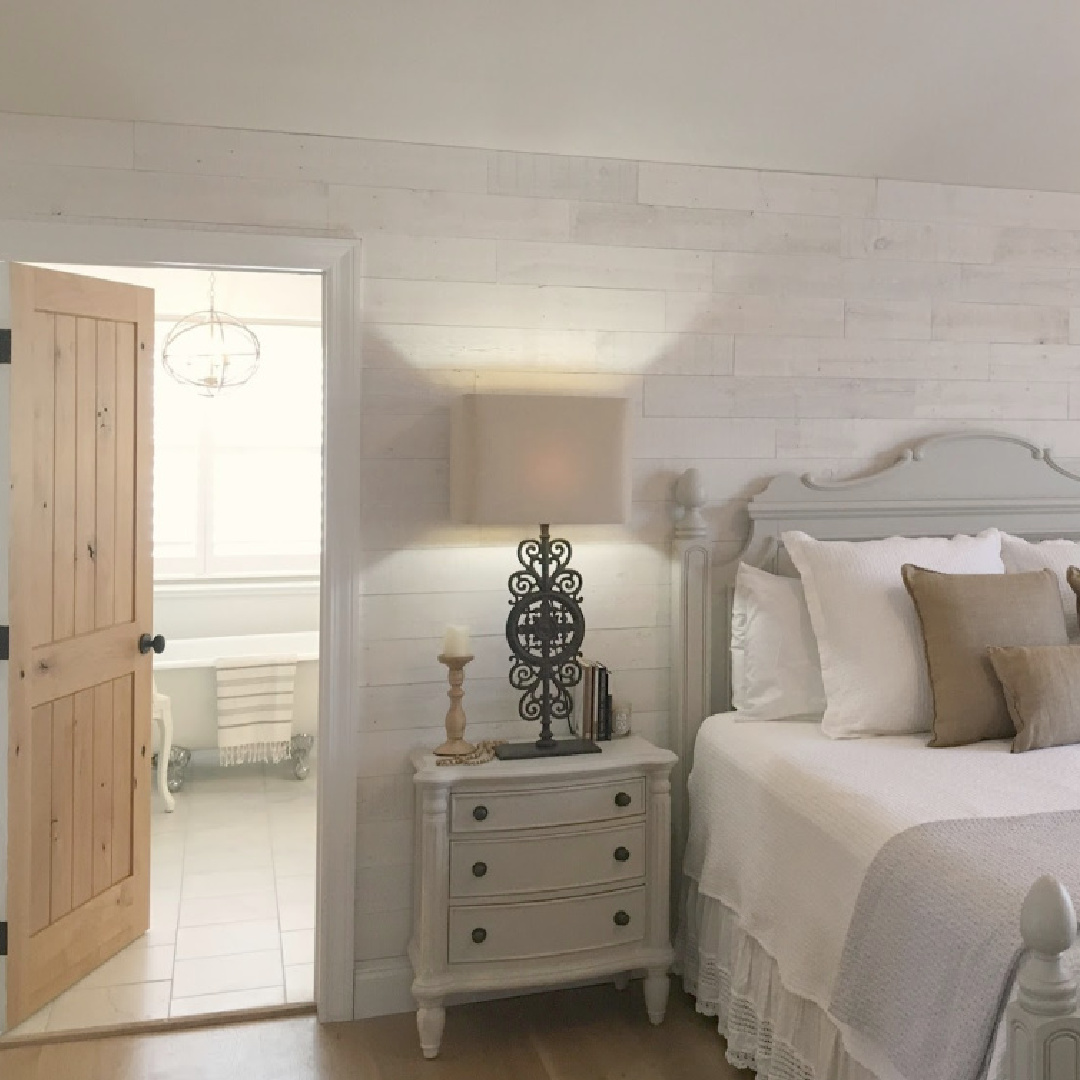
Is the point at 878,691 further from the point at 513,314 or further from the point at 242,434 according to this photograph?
the point at 242,434

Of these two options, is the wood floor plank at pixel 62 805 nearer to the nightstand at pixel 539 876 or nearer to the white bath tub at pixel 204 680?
the nightstand at pixel 539 876

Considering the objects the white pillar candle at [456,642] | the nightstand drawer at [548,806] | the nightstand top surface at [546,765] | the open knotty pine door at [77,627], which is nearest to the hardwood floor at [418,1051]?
the open knotty pine door at [77,627]

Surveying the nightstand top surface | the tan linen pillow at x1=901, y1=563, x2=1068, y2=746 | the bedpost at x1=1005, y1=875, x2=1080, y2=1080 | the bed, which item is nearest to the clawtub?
the nightstand top surface

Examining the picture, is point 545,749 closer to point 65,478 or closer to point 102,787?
point 102,787

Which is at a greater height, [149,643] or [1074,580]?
[1074,580]

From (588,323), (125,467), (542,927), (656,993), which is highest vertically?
(588,323)

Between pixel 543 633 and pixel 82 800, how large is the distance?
4.69 feet

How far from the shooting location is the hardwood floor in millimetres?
2715

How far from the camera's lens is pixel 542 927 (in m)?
2.82

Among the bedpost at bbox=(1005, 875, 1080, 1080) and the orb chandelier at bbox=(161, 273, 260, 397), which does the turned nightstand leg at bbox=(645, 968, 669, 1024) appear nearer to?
the bedpost at bbox=(1005, 875, 1080, 1080)

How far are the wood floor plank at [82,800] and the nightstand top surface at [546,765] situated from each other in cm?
99

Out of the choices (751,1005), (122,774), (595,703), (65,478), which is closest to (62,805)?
(122,774)

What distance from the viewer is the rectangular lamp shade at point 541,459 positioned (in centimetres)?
276

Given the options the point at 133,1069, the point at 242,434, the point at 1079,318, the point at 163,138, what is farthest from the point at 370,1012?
the point at 242,434
